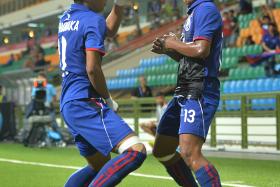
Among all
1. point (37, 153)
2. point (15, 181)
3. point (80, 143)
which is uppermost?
point (80, 143)

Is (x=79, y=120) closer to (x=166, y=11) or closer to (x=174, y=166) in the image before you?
(x=174, y=166)

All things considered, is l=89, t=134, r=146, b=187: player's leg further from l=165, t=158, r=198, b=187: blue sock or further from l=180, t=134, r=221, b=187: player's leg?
l=165, t=158, r=198, b=187: blue sock

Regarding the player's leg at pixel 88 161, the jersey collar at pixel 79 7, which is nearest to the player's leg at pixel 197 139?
the player's leg at pixel 88 161

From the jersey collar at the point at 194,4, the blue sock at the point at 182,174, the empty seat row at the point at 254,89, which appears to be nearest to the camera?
the jersey collar at the point at 194,4

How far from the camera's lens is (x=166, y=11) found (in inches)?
1187

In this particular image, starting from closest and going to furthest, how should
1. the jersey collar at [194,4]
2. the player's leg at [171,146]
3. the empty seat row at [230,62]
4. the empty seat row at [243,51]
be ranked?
the jersey collar at [194,4]
the player's leg at [171,146]
the empty seat row at [243,51]
the empty seat row at [230,62]

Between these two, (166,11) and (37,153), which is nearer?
(37,153)

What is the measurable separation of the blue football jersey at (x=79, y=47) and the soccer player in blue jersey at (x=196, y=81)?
33.0 inches

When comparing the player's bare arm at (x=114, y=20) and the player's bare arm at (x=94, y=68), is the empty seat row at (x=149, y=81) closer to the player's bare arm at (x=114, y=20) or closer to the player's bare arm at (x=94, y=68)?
the player's bare arm at (x=114, y=20)

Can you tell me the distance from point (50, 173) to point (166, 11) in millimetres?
21051

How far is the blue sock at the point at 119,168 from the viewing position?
14.6 ft

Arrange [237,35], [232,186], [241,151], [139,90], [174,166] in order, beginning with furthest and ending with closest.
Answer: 1. [237,35]
2. [139,90]
3. [241,151]
4. [232,186]
5. [174,166]

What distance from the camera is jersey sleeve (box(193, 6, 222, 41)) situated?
508cm

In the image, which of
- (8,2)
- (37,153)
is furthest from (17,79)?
(8,2)
